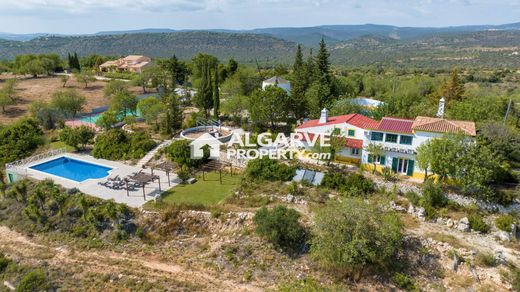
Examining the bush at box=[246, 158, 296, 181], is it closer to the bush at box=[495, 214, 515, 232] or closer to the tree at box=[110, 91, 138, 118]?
the bush at box=[495, 214, 515, 232]

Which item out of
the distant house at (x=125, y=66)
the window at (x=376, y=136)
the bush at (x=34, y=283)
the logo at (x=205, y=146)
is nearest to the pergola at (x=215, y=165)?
the logo at (x=205, y=146)

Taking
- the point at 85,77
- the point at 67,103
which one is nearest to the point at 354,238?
the point at 67,103

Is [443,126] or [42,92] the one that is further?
[42,92]

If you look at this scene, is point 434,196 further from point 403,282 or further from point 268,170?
point 268,170

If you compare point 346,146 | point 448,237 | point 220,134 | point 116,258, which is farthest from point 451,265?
point 220,134

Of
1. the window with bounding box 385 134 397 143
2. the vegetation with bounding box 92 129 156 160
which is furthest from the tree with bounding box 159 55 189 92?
the window with bounding box 385 134 397 143

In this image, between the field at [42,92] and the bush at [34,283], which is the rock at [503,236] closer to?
the bush at [34,283]
